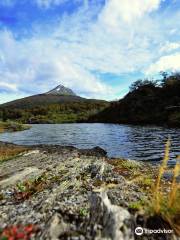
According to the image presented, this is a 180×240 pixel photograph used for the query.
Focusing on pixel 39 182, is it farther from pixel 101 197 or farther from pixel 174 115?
pixel 174 115

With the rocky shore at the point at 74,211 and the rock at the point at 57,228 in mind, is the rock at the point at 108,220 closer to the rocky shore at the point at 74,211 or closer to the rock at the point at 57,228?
the rocky shore at the point at 74,211

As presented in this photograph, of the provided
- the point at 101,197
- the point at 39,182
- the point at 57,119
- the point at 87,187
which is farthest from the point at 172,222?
the point at 57,119

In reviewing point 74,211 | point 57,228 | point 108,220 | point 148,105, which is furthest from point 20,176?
point 148,105

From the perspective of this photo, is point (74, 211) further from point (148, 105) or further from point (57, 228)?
point (148, 105)

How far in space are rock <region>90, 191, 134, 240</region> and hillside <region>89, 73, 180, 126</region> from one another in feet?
317

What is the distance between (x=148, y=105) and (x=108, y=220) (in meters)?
137

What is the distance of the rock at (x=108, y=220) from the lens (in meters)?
7.59

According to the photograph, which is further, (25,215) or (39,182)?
(39,182)

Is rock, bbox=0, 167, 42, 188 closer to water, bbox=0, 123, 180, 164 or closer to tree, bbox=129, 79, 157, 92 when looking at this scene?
water, bbox=0, 123, 180, 164

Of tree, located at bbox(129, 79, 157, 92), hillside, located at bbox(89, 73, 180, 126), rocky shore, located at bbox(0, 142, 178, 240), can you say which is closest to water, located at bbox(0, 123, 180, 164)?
rocky shore, located at bbox(0, 142, 178, 240)

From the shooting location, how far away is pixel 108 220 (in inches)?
311

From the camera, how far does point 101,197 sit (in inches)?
337

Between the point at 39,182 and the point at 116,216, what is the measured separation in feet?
23.7

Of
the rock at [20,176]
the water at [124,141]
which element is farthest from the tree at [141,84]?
the rock at [20,176]
